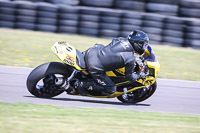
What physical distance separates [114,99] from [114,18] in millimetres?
6652

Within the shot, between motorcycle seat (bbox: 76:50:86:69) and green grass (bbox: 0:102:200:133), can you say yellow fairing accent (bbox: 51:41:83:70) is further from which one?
green grass (bbox: 0:102:200:133)

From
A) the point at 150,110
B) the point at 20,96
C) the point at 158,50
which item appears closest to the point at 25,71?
the point at 20,96

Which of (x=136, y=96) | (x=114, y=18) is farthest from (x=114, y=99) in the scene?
(x=114, y=18)

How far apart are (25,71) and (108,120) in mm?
3684

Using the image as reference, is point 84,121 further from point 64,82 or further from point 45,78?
point 45,78

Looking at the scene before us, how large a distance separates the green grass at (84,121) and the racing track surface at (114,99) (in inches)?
24.6

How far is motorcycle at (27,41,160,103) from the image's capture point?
5.51 meters

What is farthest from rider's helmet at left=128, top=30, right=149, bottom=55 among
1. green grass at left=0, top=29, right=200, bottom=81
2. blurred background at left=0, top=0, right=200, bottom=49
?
blurred background at left=0, top=0, right=200, bottom=49

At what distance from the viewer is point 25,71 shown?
7680mm

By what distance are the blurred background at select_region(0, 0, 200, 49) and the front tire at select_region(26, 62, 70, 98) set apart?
7286 mm

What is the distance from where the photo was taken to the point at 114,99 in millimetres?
6516

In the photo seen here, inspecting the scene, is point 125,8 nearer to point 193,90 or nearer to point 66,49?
point 193,90

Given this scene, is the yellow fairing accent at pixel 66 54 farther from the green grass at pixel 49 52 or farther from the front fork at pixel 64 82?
the green grass at pixel 49 52

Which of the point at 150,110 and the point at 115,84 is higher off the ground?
the point at 115,84
